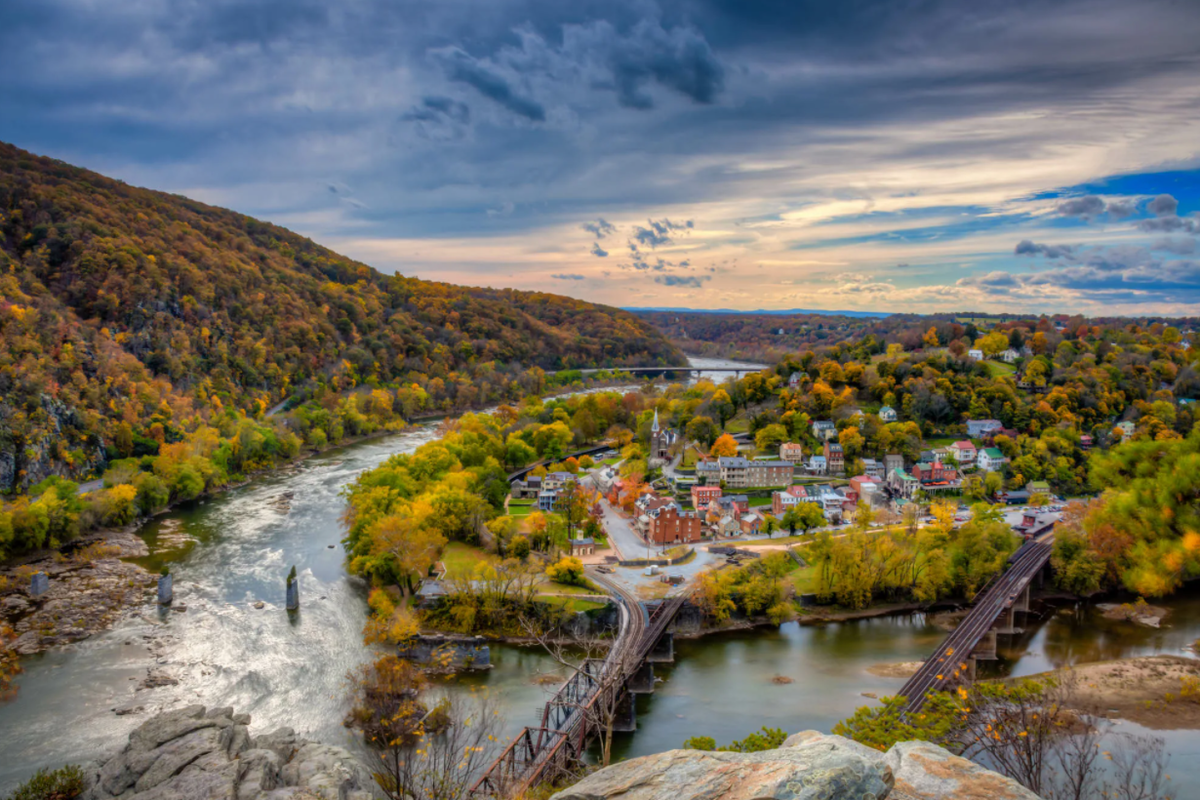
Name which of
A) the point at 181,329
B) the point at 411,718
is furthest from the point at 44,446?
the point at 411,718

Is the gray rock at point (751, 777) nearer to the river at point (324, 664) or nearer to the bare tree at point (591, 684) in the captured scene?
the bare tree at point (591, 684)

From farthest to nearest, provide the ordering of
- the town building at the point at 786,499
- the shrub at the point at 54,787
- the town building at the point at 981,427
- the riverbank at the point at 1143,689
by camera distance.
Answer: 1. the town building at the point at 981,427
2. the town building at the point at 786,499
3. the riverbank at the point at 1143,689
4. the shrub at the point at 54,787

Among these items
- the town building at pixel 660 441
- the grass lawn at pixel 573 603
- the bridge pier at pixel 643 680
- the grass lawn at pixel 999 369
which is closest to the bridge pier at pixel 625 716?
the bridge pier at pixel 643 680

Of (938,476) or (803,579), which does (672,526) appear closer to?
(803,579)

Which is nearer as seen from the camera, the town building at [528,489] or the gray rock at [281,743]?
the gray rock at [281,743]

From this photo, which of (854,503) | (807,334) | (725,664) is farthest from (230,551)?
(807,334)

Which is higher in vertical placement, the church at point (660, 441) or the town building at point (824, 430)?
the town building at point (824, 430)

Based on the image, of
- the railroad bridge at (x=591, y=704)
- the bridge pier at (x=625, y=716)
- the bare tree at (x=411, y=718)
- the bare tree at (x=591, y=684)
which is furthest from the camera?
the bridge pier at (x=625, y=716)
